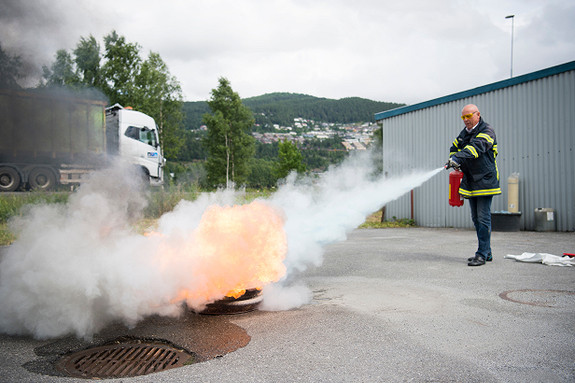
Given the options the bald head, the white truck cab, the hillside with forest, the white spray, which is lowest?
the white spray

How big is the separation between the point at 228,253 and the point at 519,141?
1086 cm

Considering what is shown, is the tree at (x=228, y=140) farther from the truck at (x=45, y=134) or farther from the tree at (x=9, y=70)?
the tree at (x=9, y=70)

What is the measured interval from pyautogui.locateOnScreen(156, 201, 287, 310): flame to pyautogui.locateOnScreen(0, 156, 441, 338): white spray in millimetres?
19

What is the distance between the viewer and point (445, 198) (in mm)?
14227

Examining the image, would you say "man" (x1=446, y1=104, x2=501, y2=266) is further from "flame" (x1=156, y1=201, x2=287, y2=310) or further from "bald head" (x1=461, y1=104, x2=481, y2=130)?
"flame" (x1=156, y1=201, x2=287, y2=310)

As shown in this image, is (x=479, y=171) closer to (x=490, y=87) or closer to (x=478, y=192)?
(x=478, y=192)

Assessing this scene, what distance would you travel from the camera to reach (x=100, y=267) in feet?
13.4

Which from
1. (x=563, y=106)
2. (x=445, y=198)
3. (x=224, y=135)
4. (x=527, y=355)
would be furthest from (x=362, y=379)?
(x=224, y=135)

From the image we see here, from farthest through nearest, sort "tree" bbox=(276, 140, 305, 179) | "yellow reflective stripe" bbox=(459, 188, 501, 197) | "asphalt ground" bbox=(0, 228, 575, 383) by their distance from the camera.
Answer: "tree" bbox=(276, 140, 305, 179)
"yellow reflective stripe" bbox=(459, 188, 501, 197)
"asphalt ground" bbox=(0, 228, 575, 383)

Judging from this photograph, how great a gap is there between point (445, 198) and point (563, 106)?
4.29m

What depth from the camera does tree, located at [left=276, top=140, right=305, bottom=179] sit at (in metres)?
59.2

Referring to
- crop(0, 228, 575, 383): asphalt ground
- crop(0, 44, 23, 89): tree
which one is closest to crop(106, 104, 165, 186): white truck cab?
crop(0, 228, 575, 383): asphalt ground

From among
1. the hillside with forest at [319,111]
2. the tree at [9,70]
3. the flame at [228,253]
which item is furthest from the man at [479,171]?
the hillside with forest at [319,111]

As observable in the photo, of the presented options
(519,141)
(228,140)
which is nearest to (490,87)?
(519,141)
